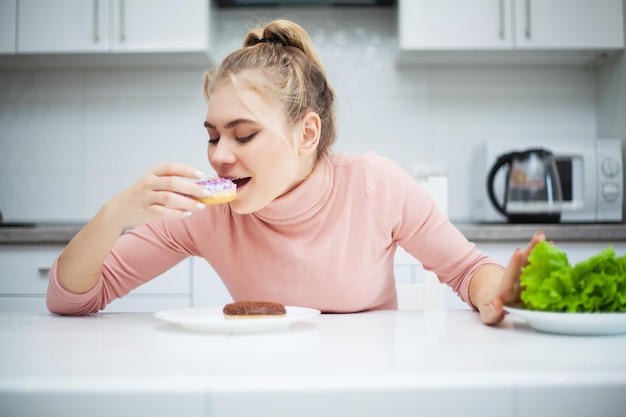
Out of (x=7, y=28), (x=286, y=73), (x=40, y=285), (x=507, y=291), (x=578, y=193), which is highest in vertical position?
(x=7, y=28)

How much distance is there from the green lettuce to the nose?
55cm

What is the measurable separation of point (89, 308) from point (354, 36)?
6.98 feet

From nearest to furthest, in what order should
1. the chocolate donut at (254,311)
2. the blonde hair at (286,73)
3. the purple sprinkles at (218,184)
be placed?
the chocolate donut at (254,311) < the purple sprinkles at (218,184) < the blonde hair at (286,73)

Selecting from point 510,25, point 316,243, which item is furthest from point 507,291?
point 510,25

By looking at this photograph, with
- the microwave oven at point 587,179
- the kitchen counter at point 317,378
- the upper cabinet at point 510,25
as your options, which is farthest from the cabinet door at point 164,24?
the kitchen counter at point 317,378

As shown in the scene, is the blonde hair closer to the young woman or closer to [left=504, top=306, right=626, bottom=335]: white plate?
the young woman

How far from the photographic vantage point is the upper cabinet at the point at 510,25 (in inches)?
105

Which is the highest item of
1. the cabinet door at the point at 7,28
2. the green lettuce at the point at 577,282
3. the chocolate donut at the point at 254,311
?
the cabinet door at the point at 7,28

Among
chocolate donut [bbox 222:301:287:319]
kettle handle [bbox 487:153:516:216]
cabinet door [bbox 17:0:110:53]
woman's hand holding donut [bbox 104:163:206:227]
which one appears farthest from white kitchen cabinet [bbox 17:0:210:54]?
chocolate donut [bbox 222:301:287:319]

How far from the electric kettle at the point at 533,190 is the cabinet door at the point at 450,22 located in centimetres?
52

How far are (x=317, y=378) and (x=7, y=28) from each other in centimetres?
254

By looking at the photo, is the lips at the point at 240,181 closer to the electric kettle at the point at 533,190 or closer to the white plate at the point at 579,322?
the white plate at the point at 579,322

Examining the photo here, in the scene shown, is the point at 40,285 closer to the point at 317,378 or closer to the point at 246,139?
the point at 246,139

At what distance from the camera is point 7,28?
267 centimetres
